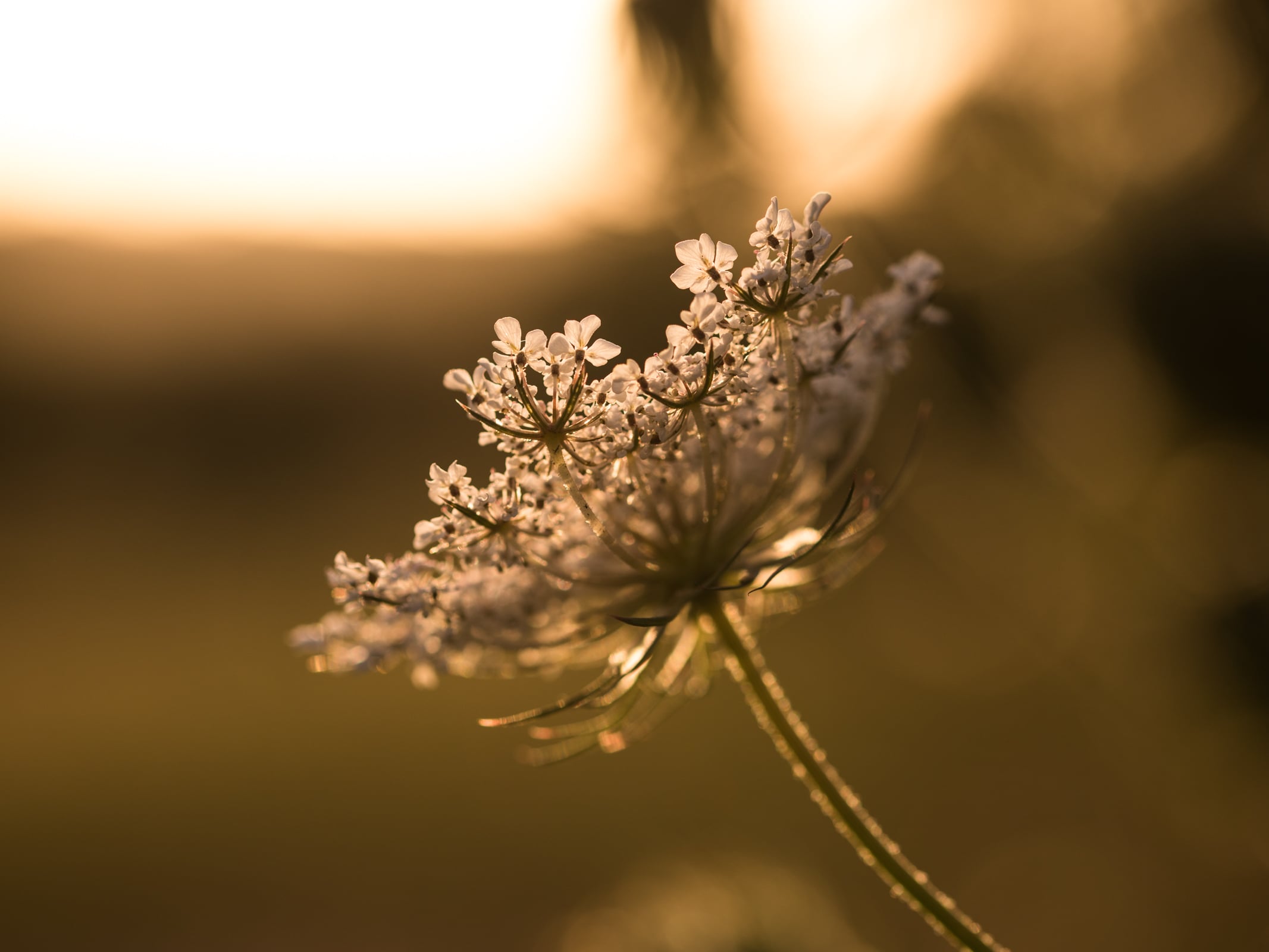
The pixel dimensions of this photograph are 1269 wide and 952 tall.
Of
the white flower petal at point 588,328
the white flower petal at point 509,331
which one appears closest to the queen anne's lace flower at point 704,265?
the white flower petal at point 588,328

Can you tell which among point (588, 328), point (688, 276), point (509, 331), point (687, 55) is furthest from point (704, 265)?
point (687, 55)

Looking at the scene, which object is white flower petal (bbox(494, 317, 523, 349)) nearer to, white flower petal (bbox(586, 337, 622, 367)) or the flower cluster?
the flower cluster

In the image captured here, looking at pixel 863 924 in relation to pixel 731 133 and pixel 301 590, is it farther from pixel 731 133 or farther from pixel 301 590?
pixel 301 590

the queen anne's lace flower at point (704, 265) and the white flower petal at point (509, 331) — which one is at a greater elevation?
the white flower petal at point (509, 331)

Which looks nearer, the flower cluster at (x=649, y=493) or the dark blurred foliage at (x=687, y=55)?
the flower cluster at (x=649, y=493)

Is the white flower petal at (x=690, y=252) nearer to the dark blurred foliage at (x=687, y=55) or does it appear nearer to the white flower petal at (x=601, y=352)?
the white flower petal at (x=601, y=352)

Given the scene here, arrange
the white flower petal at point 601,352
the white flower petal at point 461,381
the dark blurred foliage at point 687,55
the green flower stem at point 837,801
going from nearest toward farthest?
the green flower stem at point 837,801 → the white flower petal at point 601,352 → the white flower petal at point 461,381 → the dark blurred foliage at point 687,55

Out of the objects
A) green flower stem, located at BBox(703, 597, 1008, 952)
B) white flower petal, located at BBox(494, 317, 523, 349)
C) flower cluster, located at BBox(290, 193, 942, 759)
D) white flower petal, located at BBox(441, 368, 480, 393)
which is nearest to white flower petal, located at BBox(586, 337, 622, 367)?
flower cluster, located at BBox(290, 193, 942, 759)

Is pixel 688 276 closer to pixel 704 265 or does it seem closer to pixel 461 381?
pixel 704 265

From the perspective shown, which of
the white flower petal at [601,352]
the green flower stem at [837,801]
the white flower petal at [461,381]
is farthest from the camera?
the white flower petal at [461,381]
